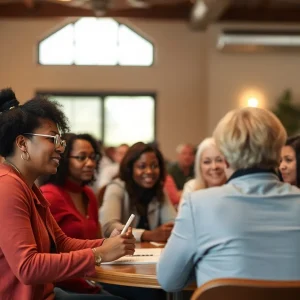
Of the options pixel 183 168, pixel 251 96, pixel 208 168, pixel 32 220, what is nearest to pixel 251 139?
pixel 32 220

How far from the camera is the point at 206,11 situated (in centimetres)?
844

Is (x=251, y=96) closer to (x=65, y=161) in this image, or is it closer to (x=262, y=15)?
(x=262, y=15)

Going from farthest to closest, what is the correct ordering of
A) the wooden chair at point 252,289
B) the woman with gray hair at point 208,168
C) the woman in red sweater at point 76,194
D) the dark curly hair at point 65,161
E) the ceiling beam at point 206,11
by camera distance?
the ceiling beam at point 206,11
the woman with gray hair at point 208,168
the dark curly hair at point 65,161
the woman in red sweater at point 76,194
the wooden chair at point 252,289

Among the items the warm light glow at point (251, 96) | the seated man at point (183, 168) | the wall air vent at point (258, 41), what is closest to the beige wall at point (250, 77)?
the warm light glow at point (251, 96)

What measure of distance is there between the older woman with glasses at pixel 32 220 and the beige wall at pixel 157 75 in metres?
8.38

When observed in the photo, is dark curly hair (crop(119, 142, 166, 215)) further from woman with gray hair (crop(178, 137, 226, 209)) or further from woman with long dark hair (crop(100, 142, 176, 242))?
woman with gray hair (crop(178, 137, 226, 209))

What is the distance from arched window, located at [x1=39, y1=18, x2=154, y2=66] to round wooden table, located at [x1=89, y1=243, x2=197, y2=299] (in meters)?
8.71

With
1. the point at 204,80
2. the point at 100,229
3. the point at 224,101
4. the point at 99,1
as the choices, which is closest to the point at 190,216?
the point at 100,229

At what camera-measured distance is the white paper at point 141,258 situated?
2.45 metres

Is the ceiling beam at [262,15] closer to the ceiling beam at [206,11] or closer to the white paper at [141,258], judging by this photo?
the ceiling beam at [206,11]

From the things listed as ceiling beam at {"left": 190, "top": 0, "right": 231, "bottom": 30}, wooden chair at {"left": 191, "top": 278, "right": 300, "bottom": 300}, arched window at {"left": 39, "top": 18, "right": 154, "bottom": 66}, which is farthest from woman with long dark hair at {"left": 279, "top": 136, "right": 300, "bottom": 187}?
arched window at {"left": 39, "top": 18, "right": 154, "bottom": 66}

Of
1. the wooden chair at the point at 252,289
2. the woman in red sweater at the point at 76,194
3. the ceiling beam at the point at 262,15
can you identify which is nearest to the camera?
the wooden chair at the point at 252,289

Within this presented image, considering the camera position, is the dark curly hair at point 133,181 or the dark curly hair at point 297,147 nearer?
the dark curly hair at point 297,147

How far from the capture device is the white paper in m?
2.45
